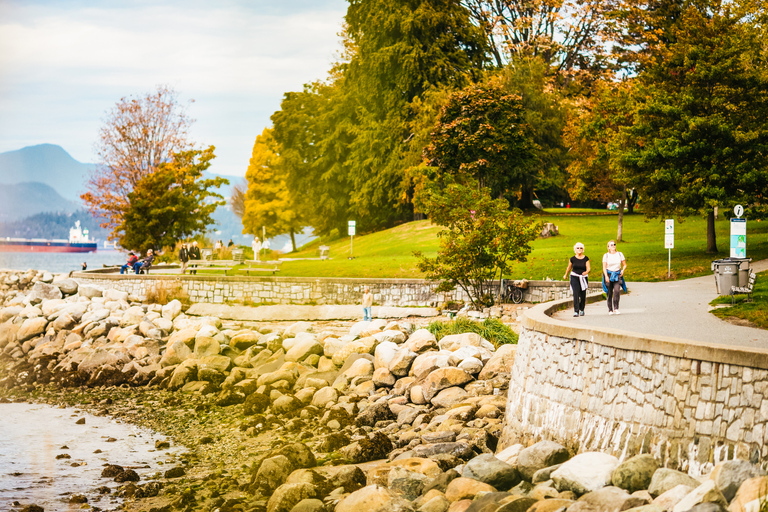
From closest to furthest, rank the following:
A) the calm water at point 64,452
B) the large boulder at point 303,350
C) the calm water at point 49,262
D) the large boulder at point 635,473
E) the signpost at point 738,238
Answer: the large boulder at point 635,473 < the calm water at point 64,452 < the signpost at point 738,238 < the large boulder at point 303,350 < the calm water at point 49,262

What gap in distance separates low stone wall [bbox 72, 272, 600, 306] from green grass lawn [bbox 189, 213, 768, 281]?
8.66 ft

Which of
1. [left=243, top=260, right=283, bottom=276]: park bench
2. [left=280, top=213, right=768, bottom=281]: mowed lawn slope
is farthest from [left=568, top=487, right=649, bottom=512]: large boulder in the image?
Result: [left=243, top=260, right=283, bottom=276]: park bench

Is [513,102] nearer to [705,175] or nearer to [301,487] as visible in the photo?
[705,175]

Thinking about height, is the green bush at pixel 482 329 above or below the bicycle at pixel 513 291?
below

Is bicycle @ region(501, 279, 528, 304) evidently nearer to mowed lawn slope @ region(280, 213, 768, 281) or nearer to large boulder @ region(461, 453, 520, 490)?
mowed lawn slope @ region(280, 213, 768, 281)

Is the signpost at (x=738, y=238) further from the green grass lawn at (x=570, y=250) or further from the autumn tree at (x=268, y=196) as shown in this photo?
the autumn tree at (x=268, y=196)

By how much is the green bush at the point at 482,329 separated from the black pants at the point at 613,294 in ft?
10.1

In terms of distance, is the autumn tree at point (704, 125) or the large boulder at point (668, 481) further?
the autumn tree at point (704, 125)

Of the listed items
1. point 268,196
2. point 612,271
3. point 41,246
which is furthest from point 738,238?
point 41,246

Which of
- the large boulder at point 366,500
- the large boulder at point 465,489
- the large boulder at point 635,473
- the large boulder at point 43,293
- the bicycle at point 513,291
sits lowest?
the large boulder at point 366,500

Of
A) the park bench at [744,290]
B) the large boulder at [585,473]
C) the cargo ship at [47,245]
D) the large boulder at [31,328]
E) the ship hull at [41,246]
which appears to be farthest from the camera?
the cargo ship at [47,245]

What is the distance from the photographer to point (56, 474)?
38.0ft

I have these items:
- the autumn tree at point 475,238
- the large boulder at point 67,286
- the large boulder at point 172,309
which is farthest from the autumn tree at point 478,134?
the large boulder at point 67,286

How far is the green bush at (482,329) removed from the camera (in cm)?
1734
